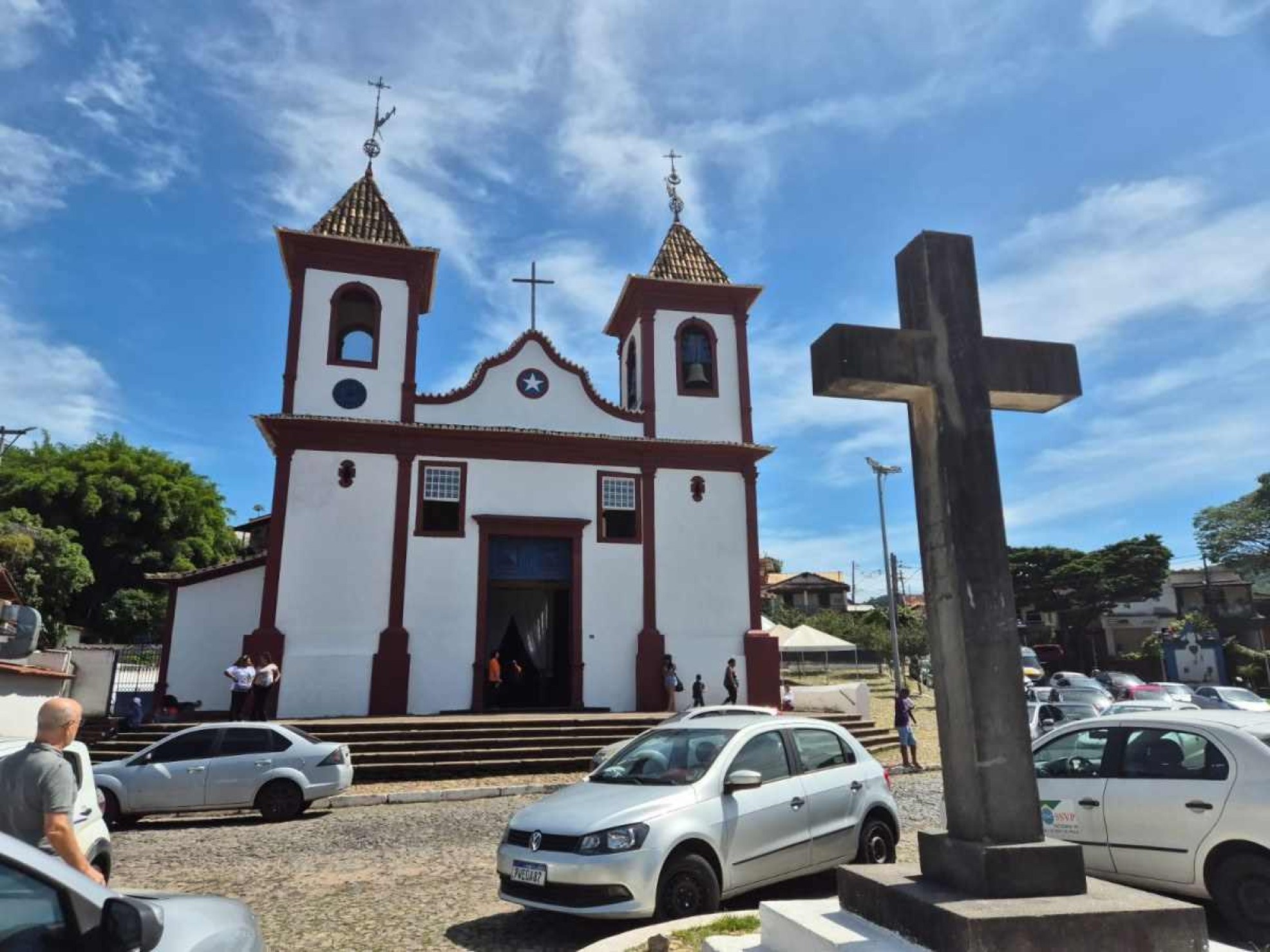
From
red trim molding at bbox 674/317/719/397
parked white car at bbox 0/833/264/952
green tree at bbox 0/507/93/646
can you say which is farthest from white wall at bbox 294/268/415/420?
parked white car at bbox 0/833/264/952

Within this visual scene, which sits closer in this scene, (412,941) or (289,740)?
(412,941)

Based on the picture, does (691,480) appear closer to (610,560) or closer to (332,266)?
(610,560)

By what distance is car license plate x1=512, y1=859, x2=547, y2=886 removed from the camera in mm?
5637

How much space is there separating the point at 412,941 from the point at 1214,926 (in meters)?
5.51

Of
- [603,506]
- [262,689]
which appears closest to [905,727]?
[603,506]

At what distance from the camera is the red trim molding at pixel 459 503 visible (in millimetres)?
19062

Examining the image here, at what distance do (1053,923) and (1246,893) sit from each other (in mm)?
3053

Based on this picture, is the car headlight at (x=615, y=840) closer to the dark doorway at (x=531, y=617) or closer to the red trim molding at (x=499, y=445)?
the dark doorway at (x=531, y=617)

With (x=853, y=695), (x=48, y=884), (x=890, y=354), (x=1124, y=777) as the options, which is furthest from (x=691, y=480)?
(x=48, y=884)

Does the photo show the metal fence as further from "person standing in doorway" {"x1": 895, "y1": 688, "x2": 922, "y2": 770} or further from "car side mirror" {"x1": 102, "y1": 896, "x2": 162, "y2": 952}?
"car side mirror" {"x1": 102, "y1": 896, "x2": 162, "y2": 952}

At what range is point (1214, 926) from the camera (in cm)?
573

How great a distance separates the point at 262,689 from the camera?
16.6 metres

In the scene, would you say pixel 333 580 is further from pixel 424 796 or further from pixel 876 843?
pixel 876 843

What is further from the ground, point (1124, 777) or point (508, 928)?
point (1124, 777)
